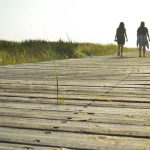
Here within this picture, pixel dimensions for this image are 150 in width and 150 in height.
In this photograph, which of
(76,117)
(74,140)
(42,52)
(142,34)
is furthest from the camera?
(142,34)

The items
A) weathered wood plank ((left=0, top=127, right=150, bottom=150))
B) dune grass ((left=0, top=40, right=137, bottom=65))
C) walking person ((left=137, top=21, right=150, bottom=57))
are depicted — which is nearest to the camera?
weathered wood plank ((left=0, top=127, right=150, bottom=150))

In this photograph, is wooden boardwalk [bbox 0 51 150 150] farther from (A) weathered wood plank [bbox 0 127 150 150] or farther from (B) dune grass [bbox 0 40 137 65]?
(B) dune grass [bbox 0 40 137 65]

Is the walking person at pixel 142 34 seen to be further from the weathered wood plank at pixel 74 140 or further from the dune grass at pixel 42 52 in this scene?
the weathered wood plank at pixel 74 140

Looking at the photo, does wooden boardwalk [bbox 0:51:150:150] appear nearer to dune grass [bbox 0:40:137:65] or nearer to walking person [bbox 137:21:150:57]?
dune grass [bbox 0:40:137:65]

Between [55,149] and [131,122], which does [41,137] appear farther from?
[131,122]

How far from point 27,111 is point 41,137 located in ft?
3.13

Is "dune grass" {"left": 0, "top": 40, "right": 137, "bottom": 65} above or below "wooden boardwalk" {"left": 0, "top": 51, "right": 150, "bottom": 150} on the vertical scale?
above

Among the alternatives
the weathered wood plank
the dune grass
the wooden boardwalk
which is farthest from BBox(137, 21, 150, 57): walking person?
the weathered wood plank

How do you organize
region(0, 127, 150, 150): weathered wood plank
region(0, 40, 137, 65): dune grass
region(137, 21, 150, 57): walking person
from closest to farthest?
region(0, 127, 150, 150): weathered wood plank < region(0, 40, 137, 65): dune grass < region(137, 21, 150, 57): walking person

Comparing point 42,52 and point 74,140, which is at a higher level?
point 42,52

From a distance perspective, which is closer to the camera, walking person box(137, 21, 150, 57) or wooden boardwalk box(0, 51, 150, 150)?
wooden boardwalk box(0, 51, 150, 150)

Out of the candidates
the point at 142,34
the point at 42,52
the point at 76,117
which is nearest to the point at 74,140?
the point at 76,117

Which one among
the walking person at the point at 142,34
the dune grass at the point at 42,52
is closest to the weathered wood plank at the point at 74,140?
the dune grass at the point at 42,52

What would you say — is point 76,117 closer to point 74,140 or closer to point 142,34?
point 74,140
